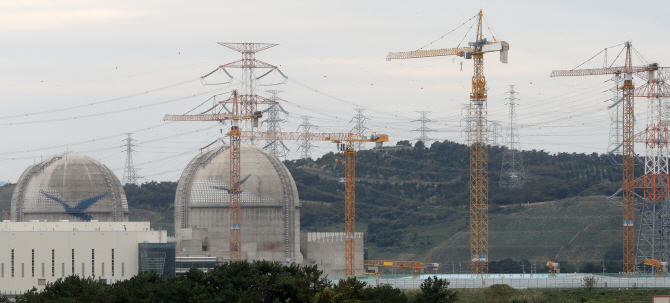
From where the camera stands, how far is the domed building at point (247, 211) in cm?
10862

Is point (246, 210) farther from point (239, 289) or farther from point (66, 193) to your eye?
point (239, 289)

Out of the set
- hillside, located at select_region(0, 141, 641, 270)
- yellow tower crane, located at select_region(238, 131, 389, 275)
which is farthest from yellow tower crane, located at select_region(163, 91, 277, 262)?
hillside, located at select_region(0, 141, 641, 270)

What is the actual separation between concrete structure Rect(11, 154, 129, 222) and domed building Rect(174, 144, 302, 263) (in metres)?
7.24

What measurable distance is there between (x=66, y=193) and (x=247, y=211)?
17831 millimetres

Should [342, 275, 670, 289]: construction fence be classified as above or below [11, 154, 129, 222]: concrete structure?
below

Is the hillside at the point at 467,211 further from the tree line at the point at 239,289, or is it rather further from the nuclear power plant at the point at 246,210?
the tree line at the point at 239,289

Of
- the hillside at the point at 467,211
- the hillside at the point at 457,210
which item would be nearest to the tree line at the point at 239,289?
the hillside at the point at 457,210

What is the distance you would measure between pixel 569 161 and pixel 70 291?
145 metres

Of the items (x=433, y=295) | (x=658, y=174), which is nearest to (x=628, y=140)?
(x=658, y=174)

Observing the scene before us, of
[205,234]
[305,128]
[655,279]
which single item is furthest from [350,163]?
[305,128]

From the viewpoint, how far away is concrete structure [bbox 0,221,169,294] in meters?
92.7

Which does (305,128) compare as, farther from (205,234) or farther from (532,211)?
(205,234)

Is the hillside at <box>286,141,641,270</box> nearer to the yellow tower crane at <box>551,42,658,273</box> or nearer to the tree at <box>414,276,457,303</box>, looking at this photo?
the yellow tower crane at <box>551,42,658,273</box>

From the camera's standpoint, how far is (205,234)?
108625 millimetres
